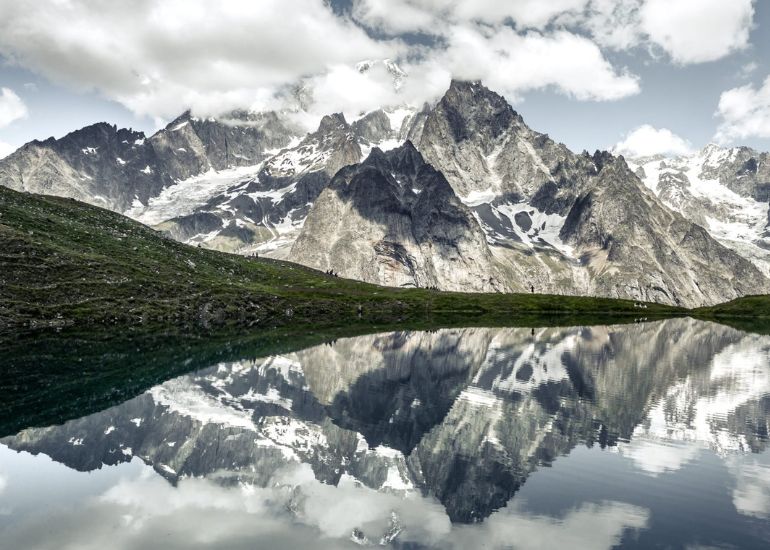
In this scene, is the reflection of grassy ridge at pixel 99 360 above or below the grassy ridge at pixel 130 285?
below

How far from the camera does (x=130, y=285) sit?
116688 millimetres

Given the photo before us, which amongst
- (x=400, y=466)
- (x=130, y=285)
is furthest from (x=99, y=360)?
(x=130, y=285)

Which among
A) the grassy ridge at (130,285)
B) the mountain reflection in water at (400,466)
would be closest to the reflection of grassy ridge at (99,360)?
the mountain reflection in water at (400,466)

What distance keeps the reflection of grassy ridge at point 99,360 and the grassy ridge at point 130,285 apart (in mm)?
11741

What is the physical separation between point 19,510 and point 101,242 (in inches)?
5065

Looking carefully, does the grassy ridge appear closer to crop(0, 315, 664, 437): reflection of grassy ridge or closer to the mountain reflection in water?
crop(0, 315, 664, 437): reflection of grassy ridge

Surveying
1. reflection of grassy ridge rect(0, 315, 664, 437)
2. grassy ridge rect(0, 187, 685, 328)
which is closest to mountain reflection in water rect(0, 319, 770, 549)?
reflection of grassy ridge rect(0, 315, 664, 437)

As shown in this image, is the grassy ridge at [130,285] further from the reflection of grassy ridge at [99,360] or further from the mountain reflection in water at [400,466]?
the mountain reflection in water at [400,466]

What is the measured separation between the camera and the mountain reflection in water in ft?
83.1

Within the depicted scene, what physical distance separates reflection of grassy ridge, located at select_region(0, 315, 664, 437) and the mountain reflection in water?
3.14m

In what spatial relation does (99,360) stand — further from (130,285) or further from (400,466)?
(130,285)

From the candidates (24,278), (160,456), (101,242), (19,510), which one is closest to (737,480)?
(160,456)

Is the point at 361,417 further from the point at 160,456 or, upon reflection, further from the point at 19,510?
the point at 19,510

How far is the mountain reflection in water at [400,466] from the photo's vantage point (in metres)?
25.3
